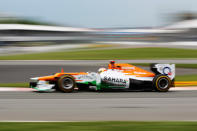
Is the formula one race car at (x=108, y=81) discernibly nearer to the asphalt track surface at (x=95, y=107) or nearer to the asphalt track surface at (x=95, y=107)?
the asphalt track surface at (x=95, y=107)

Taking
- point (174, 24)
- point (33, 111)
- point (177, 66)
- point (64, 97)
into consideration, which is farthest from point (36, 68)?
point (174, 24)

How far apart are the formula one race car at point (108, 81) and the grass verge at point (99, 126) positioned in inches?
213

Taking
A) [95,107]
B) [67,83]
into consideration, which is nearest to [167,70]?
[67,83]

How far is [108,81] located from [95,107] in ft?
11.2

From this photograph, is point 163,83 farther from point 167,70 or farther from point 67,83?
point 67,83

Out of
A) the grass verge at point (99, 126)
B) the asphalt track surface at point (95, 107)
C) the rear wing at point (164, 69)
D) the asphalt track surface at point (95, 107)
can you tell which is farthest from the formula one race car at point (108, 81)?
the grass verge at point (99, 126)

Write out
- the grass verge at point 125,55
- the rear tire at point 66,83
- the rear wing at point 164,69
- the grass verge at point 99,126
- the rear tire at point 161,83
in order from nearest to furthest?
the grass verge at point 99,126
the rear tire at point 66,83
the rear tire at point 161,83
the rear wing at point 164,69
the grass verge at point 125,55

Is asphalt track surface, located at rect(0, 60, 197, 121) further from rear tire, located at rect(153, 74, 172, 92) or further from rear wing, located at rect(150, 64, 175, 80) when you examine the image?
rear wing, located at rect(150, 64, 175, 80)

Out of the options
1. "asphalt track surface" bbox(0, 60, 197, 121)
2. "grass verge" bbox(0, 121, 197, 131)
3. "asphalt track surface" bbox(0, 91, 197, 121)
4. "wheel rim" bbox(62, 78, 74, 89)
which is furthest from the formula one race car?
"grass verge" bbox(0, 121, 197, 131)

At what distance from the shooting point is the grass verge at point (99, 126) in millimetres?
6199

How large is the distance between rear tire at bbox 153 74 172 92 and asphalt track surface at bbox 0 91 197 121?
26.4 inches

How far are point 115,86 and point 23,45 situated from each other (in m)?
35.0

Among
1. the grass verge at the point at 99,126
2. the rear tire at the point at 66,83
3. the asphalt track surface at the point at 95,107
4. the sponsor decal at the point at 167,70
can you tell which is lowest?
the grass verge at the point at 99,126

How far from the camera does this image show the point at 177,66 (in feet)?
75.7
